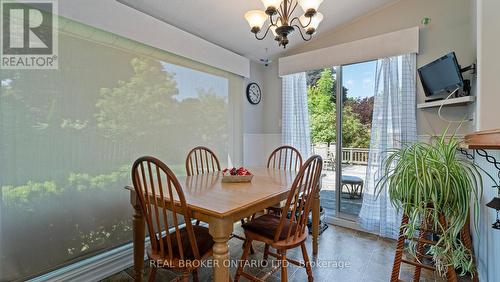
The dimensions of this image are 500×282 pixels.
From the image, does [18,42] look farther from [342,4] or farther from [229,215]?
[342,4]

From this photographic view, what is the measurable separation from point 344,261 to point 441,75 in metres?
1.95

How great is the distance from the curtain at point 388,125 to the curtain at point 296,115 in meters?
0.88

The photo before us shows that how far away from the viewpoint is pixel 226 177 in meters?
1.94

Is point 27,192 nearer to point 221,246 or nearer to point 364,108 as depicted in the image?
point 221,246

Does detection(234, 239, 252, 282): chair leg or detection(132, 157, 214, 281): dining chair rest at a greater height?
detection(132, 157, 214, 281): dining chair

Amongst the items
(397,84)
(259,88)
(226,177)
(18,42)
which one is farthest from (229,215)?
(259,88)

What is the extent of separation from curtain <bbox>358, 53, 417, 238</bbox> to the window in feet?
7.44

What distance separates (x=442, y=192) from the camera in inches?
52.8

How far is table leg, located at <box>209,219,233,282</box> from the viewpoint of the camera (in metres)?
1.25

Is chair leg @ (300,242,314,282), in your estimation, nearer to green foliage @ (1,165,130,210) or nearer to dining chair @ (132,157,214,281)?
dining chair @ (132,157,214,281)

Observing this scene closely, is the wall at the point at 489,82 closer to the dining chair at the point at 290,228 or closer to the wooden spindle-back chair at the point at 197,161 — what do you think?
the dining chair at the point at 290,228

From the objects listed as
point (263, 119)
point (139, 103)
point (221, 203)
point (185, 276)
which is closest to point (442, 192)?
point (221, 203)

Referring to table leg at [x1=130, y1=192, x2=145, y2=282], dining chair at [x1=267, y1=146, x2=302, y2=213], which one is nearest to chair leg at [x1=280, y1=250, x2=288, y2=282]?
dining chair at [x1=267, y1=146, x2=302, y2=213]

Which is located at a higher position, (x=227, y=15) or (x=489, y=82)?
(x=227, y=15)
